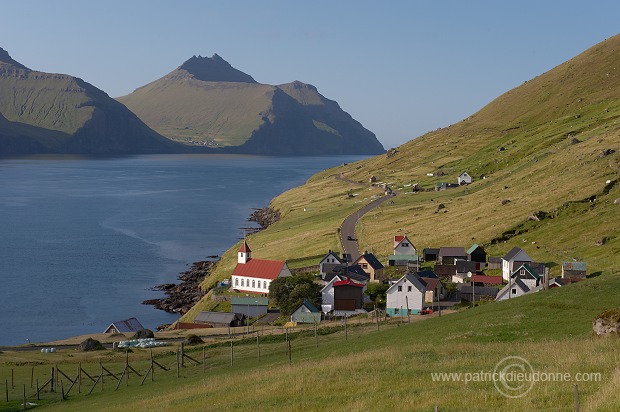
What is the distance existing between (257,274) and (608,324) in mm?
66280

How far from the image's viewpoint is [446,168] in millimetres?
198375

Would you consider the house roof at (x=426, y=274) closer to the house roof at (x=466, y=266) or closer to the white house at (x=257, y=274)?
the house roof at (x=466, y=266)

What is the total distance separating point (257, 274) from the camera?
9550 centimetres

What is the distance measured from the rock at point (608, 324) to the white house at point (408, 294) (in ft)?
138

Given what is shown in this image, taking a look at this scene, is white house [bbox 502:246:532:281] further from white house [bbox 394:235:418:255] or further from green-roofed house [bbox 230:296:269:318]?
green-roofed house [bbox 230:296:269:318]

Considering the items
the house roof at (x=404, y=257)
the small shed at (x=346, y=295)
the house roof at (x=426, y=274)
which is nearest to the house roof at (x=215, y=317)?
the small shed at (x=346, y=295)

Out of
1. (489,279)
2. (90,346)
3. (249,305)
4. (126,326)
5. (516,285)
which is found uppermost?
(489,279)

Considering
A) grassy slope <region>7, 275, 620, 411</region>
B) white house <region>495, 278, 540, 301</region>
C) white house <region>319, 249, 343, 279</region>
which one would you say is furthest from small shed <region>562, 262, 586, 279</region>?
white house <region>319, 249, 343, 279</region>

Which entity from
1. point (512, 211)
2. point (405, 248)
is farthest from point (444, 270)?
point (512, 211)

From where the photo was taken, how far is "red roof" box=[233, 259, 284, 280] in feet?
310

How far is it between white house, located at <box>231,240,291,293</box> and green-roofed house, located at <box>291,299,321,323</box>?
16.8 m

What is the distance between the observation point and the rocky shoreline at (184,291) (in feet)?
332

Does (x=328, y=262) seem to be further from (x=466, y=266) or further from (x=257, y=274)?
(x=466, y=266)

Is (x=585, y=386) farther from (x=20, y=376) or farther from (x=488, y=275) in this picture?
(x=488, y=275)
